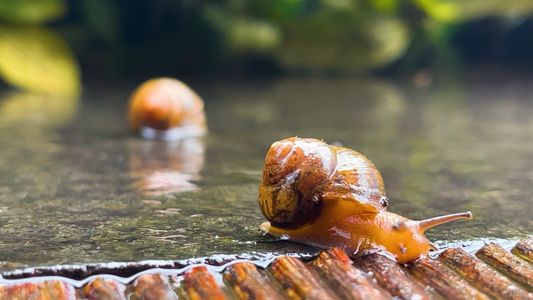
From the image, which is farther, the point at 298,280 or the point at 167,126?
the point at 167,126

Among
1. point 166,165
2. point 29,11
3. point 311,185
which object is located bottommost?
point 166,165

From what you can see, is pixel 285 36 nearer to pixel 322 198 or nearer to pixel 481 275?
pixel 322 198

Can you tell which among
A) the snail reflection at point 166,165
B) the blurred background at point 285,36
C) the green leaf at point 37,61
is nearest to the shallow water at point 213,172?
the snail reflection at point 166,165

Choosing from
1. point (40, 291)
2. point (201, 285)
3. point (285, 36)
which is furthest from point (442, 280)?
point (285, 36)

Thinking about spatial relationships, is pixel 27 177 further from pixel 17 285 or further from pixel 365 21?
pixel 365 21

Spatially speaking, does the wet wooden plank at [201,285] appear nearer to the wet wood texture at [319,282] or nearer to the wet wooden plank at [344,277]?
the wet wood texture at [319,282]

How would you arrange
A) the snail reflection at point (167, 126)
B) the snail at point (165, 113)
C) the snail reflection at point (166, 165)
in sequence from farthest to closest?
the snail at point (165, 113) → the snail reflection at point (167, 126) → the snail reflection at point (166, 165)

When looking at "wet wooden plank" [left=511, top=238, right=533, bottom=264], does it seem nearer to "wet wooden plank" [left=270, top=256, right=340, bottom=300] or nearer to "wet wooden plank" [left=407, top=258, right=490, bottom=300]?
"wet wooden plank" [left=407, top=258, right=490, bottom=300]

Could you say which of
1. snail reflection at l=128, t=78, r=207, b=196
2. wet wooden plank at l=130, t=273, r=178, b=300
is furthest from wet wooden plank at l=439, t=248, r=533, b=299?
snail reflection at l=128, t=78, r=207, b=196
